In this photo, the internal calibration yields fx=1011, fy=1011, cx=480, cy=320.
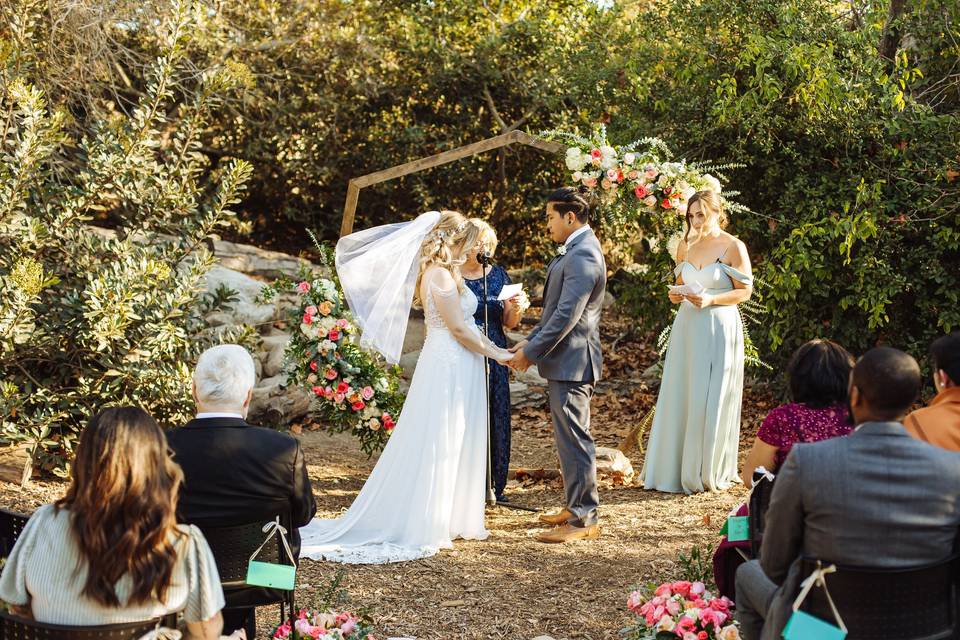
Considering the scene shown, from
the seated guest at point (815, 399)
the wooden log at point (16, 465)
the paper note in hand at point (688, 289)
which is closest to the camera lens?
the seated guest at point (815, 399)

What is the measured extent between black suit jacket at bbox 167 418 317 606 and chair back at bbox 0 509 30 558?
0.55 m

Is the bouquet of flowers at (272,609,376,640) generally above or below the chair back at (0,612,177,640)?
below

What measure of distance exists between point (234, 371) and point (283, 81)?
9983 millimetres

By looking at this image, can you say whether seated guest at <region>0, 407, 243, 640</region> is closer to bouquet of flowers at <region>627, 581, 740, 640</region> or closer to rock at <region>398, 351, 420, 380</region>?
bouquet of flowers at <region>627, 581, 740, 640</region>

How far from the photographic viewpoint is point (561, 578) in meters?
5.48

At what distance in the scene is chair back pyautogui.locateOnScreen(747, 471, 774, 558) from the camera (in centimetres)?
385

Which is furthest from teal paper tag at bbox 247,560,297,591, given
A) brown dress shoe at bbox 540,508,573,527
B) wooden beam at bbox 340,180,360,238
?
wooden beam at bbox 340,180,360,238

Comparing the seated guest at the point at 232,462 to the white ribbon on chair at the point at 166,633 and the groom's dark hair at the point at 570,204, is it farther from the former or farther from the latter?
the groom's dark hair at the point at 570,204

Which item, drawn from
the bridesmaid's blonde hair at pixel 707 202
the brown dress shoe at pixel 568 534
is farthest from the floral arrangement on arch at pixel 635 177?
the brown dress shoe at pixel 568 534

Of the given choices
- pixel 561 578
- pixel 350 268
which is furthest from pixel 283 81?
pixel 561 578

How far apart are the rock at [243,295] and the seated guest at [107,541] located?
7.56 metres

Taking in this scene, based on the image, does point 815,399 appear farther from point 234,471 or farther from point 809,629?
point 234,471

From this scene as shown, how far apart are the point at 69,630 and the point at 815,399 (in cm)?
273

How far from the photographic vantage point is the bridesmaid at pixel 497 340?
701 cm
